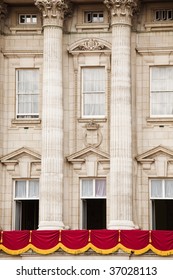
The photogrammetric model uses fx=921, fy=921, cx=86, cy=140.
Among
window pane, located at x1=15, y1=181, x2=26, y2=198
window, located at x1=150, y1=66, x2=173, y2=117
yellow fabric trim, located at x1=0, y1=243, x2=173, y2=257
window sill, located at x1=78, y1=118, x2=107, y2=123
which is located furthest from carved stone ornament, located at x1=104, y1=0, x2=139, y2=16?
yellow fabric trim, located at x1=0, y1=243, x2=173, y2=257

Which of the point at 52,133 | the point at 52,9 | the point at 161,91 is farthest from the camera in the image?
the point at 161,91

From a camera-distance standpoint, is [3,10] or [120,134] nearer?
[120,134]

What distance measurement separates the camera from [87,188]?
4684 cm

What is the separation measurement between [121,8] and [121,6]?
0.11 metres

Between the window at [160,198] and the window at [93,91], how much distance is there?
457cm

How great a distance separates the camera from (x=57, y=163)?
45750mm

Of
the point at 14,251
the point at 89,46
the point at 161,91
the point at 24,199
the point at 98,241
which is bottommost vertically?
the point at 14,251

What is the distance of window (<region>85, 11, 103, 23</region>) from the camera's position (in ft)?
157

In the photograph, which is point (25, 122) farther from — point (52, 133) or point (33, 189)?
point (33, 189)

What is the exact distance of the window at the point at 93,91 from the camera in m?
47.4

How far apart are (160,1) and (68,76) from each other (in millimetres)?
6117

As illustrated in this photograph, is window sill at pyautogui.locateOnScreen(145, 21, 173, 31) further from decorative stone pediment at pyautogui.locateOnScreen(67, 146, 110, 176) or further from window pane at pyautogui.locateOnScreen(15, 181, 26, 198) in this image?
window pane at pyautogui.locateOnScreen(15, 181, 26, 198)

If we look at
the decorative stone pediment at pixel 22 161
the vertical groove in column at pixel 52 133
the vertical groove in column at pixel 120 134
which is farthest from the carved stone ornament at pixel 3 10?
the decorative stone pediment at pixel 22 161

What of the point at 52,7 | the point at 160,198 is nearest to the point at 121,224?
the point at 160,198
